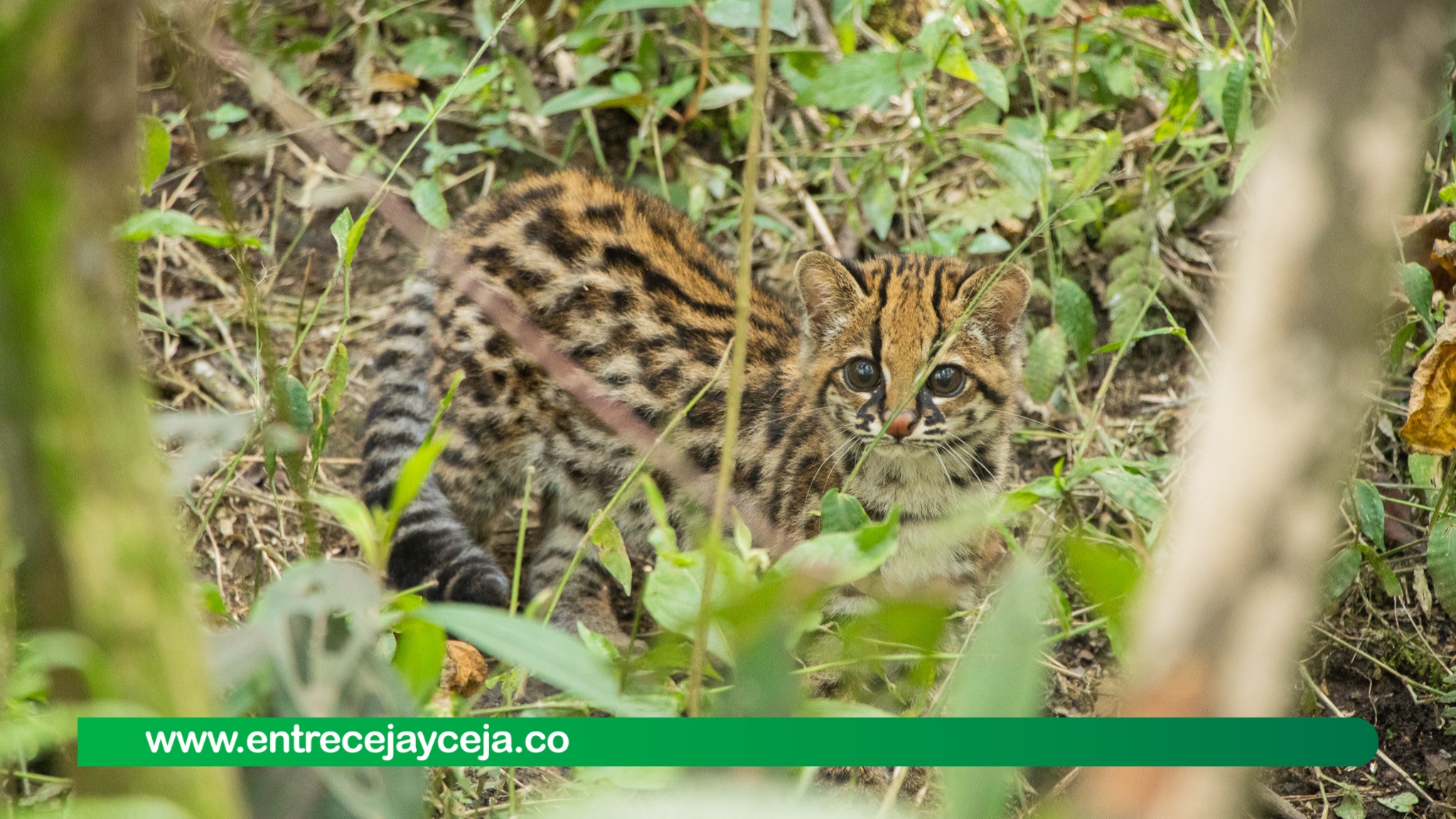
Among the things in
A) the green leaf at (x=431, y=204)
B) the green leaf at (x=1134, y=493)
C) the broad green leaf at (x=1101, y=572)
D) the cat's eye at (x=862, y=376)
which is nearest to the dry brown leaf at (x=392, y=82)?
the green leaf at (x=431, y=204)

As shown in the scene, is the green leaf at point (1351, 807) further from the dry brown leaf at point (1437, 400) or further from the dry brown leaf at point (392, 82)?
the dry brown leaf at point (392, 82)

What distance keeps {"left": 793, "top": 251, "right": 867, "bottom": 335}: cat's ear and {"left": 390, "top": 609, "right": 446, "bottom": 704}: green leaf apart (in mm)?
2378

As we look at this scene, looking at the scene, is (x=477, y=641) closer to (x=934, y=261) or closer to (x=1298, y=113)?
(x=1298, y=113)

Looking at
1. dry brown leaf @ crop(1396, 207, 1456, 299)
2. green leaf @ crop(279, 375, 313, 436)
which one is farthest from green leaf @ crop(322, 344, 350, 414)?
dry brown leaf @ crop(1396, 207, 1456, 299)

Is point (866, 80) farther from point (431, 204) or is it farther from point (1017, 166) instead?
point (431, 204)

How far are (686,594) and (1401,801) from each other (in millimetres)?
2702

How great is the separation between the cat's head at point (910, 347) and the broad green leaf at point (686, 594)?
1.76 metres

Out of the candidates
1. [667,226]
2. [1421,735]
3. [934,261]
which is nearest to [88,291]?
[934,261]

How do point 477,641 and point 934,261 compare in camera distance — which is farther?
point 934,261

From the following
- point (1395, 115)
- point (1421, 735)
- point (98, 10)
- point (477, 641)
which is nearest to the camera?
point (1395, 115)

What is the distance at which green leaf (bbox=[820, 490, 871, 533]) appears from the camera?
2285 millimetres

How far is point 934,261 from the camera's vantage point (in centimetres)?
376

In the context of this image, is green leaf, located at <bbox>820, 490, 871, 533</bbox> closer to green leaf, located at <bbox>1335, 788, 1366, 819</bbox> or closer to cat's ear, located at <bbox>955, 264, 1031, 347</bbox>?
cat's ear, located at <bbox>955, 264, 1031, 347</bbox>

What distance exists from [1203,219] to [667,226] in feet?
7.61
